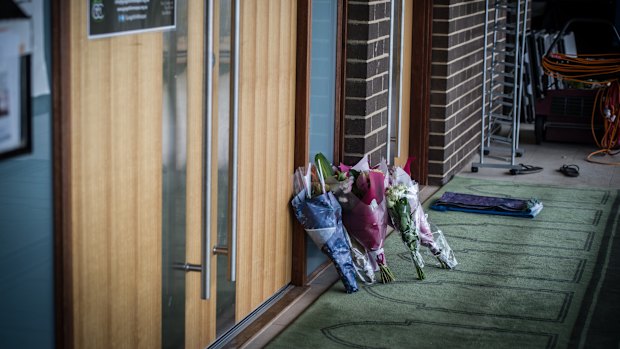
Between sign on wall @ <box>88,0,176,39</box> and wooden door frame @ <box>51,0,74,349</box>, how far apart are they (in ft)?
0.47

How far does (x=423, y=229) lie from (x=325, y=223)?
0.71 metres

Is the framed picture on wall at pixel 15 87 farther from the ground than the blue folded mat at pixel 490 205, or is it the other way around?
the framed picture on wall at pixel 15 87

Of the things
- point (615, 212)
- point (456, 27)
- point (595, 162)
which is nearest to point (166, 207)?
point (615, 212)

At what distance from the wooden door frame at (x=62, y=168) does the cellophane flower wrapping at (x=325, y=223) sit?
1717mm

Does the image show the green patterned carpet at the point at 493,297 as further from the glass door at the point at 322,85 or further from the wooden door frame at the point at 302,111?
the glass door at the point at 322,85

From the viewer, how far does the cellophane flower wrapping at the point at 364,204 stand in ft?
13.9

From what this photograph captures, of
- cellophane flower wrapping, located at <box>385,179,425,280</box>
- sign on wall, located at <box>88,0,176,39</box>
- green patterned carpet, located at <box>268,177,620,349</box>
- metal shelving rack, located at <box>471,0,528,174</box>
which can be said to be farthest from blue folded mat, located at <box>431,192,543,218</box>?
sign on wall, located at <box>88,0,176,39</box>

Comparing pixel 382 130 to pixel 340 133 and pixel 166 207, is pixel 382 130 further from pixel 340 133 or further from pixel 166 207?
pixel 166 207

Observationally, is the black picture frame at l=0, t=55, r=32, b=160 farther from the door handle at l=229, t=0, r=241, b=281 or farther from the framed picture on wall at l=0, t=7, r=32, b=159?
the door handle at l=229, t=0, r=241, b=281

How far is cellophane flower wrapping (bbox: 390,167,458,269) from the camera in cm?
449

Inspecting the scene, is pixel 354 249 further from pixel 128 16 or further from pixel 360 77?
pixel 128 16

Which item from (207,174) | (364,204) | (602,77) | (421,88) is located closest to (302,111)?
(364,204)

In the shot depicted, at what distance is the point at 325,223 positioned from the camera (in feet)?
13.5

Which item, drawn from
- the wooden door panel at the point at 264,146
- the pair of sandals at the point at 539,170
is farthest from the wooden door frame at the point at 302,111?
the pair of sandals at the point at 539,170
